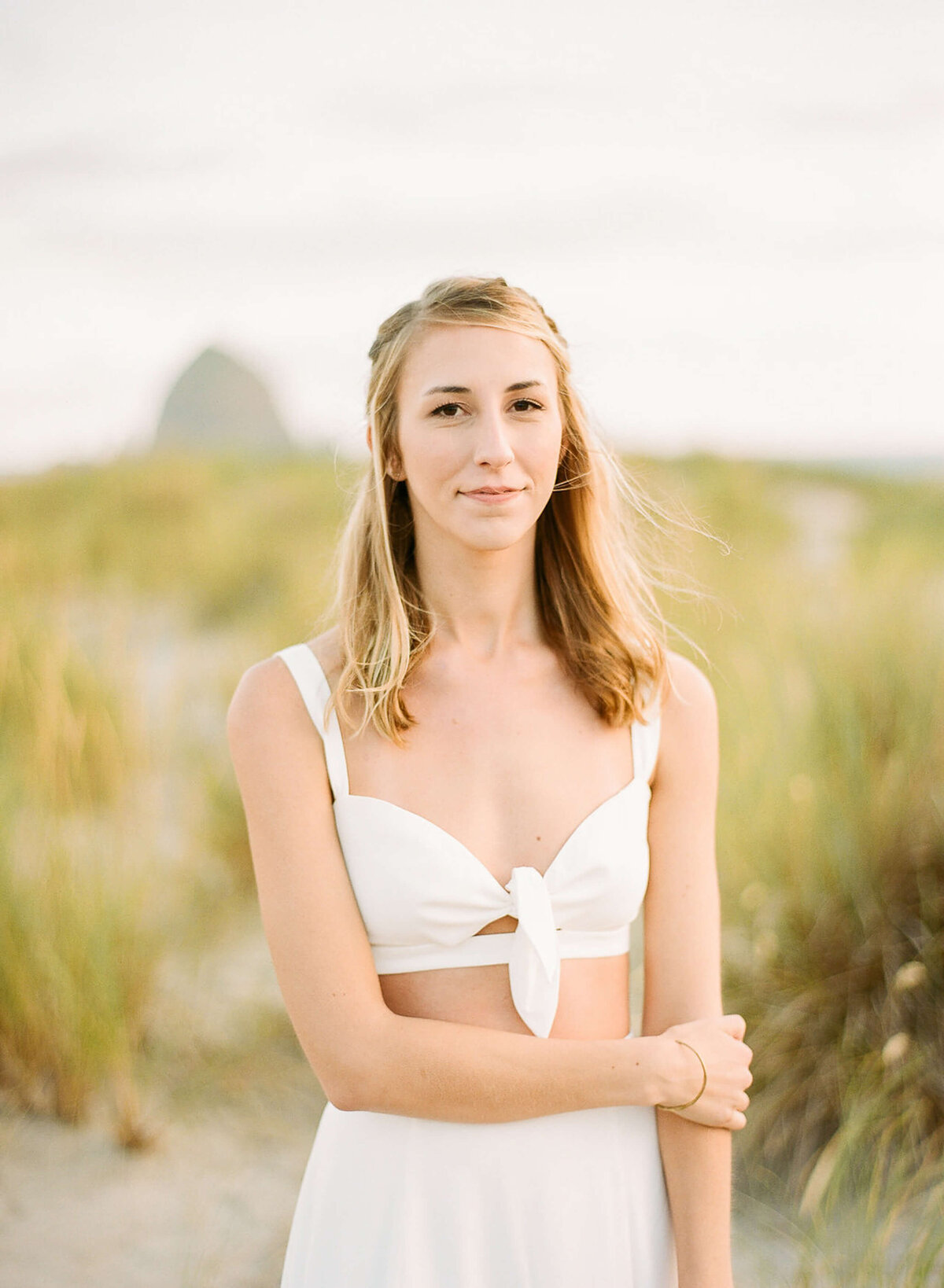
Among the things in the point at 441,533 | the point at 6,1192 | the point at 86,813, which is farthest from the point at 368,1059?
the point at 86,813

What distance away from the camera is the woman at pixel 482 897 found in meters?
1.43

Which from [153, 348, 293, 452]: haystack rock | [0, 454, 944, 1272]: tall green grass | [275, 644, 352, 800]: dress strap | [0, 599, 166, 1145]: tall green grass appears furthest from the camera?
[153, 348, 293, 452]: haystack rock

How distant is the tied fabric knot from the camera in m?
1.46

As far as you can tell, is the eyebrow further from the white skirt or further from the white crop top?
the white skirt

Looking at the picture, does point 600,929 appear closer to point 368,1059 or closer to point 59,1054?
point 368,1059

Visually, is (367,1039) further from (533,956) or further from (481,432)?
(481,432)

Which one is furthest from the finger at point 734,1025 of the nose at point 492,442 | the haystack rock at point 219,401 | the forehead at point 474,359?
the haystack rock at point 219,401

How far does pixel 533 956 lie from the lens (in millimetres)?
1461

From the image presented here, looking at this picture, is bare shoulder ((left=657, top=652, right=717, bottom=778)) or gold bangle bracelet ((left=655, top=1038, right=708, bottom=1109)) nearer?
gold bangle bracelet ((left=655, top=1038, right=708, bottom=1109))

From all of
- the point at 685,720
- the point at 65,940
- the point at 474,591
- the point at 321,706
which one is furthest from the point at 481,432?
the point at 65,940

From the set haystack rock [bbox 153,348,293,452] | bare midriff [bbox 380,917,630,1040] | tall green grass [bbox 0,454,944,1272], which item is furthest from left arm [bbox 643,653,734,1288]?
haystack rock [bbox 153,348,293,452]

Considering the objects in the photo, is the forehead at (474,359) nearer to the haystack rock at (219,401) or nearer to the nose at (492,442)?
the nose at (492,442)

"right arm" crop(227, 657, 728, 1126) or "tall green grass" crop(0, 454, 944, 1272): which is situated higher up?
"right arm" crop(227, 657, 728, 1126)

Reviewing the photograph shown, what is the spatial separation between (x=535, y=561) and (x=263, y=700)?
1.87 ft
